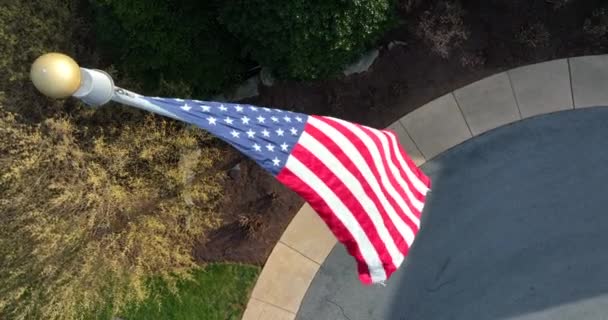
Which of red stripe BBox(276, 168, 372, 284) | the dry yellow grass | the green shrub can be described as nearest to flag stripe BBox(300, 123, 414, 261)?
red stripe BBox(276, 168, 372, 284)

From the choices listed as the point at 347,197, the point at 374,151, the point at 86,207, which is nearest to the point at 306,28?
the point at 374,151

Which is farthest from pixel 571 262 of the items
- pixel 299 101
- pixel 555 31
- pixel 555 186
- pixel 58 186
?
pixel 58 186

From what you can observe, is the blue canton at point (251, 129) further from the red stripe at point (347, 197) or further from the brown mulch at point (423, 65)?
the brown mulch at point (423, 65)

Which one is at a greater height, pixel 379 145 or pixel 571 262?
pixel 379 145

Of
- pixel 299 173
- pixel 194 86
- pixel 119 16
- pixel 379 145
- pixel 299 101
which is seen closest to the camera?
pixel 299 173

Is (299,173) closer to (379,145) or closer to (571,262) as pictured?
(379,145)
